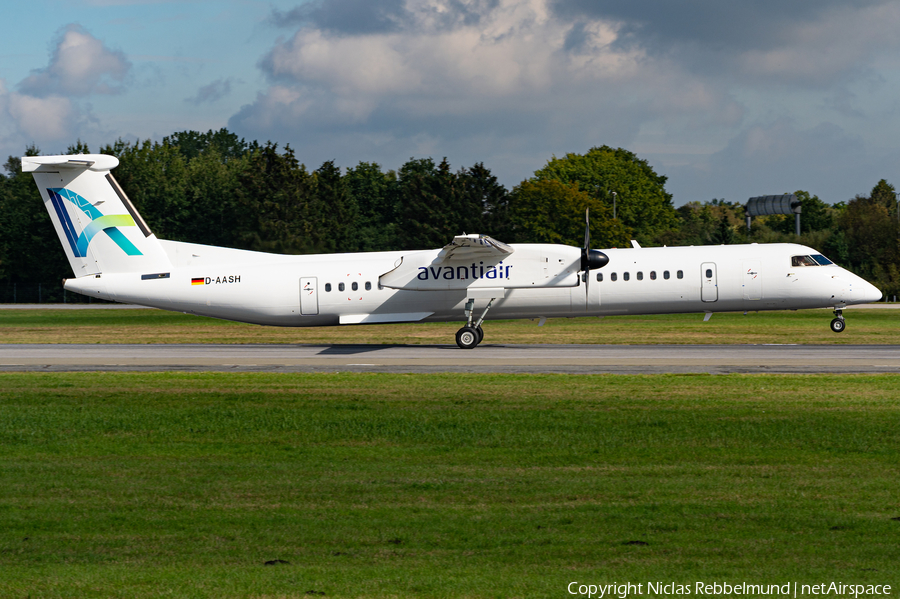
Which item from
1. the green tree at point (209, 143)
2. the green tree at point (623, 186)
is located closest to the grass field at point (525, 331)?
the green tree at point (623, 186)

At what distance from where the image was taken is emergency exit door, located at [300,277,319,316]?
1147 inches

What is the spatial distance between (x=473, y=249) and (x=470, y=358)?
12.8ft

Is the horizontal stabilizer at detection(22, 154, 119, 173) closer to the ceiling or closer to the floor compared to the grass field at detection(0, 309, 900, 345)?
closer to the ceiling

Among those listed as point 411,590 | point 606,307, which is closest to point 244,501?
point 411,590

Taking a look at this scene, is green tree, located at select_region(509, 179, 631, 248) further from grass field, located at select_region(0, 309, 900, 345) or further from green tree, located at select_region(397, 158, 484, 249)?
grass field, located at select_region(0, 309, 900, 345)

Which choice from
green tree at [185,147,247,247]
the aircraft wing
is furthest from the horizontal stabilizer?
green tree at [185,147,247,247]

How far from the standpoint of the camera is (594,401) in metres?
17.2

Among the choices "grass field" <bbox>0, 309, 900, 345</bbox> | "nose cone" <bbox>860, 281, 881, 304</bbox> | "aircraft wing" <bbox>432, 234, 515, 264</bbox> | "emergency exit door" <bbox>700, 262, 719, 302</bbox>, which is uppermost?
"aircraft wing" <bbox>432, 234, 515, 264</bbox>

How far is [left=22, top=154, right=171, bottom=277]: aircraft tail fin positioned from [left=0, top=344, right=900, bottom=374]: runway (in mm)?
3178

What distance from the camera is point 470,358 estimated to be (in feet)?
86.0

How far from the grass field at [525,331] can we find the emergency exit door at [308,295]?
5319 millimetres

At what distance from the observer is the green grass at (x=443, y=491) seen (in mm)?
6945

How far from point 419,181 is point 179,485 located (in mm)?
68838

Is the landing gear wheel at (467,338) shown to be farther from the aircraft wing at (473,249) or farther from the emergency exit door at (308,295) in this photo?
the emergency exit door at (308,295)
